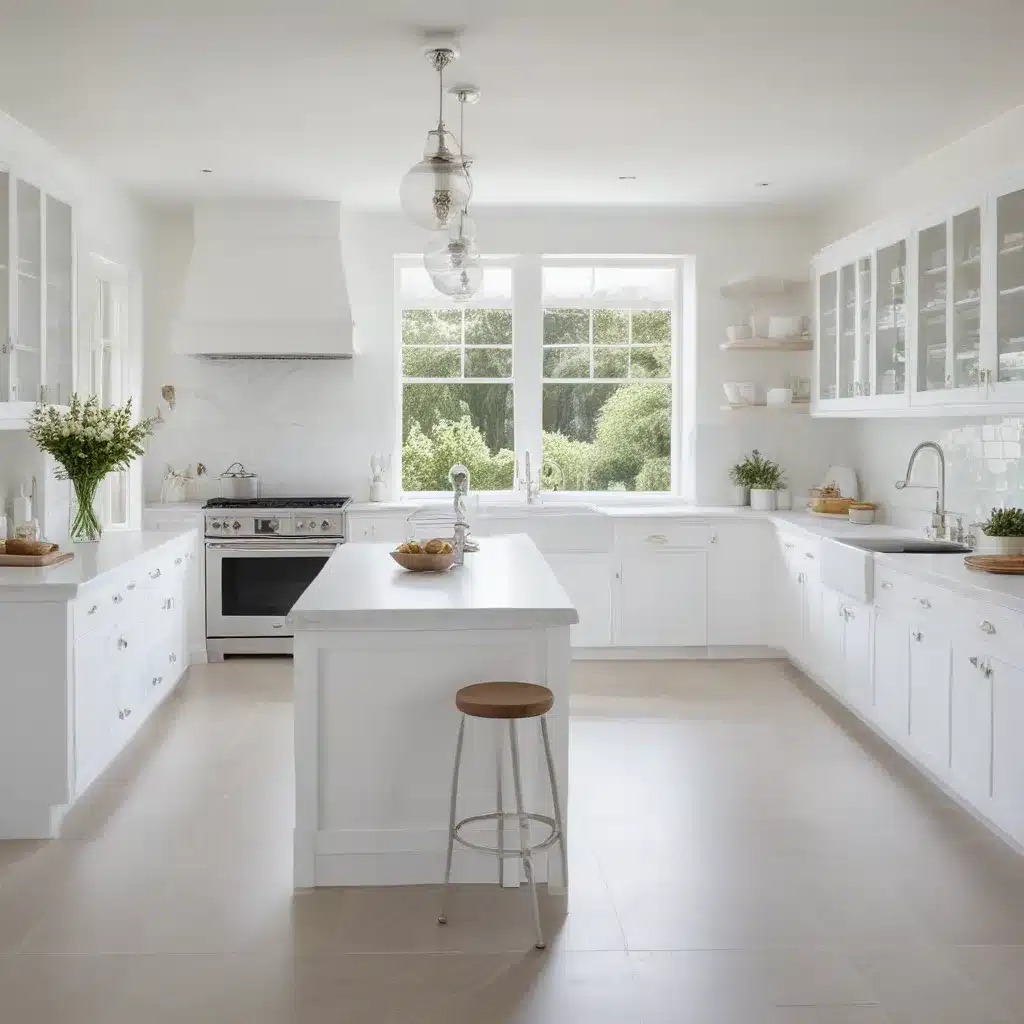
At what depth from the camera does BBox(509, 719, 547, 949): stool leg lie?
122 inches

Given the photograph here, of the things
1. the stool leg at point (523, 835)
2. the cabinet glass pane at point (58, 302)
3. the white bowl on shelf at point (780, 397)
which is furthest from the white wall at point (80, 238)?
the white bowl on shelf at point (780, 397)

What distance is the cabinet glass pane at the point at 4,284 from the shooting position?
4562 millimetres

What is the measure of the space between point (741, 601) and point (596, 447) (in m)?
1.43

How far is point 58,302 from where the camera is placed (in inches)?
204

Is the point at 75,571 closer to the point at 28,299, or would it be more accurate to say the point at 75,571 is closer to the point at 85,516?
the point at 85,516

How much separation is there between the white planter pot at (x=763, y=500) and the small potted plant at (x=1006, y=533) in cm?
270

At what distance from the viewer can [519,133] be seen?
527 centimetres

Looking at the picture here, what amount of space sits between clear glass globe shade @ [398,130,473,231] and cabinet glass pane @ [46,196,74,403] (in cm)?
214

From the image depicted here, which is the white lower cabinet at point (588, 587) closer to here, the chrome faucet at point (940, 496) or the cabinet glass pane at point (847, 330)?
the cabinet glass pane at point (847, 330)

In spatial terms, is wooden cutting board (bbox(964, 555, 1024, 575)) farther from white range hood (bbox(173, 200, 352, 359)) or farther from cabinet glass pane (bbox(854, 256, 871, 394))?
white range hood (bbox(173, 200, 352, 359))

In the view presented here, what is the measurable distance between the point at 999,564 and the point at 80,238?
14.7 ft

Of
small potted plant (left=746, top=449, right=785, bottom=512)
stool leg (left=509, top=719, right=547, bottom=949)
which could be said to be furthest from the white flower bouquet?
small potted plant (left=746, top=449, right=785, bottom=512)

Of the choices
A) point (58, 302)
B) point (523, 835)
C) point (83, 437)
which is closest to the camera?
point (523, 835)

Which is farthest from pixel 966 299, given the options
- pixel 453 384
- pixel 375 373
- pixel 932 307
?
pixel 375 373
